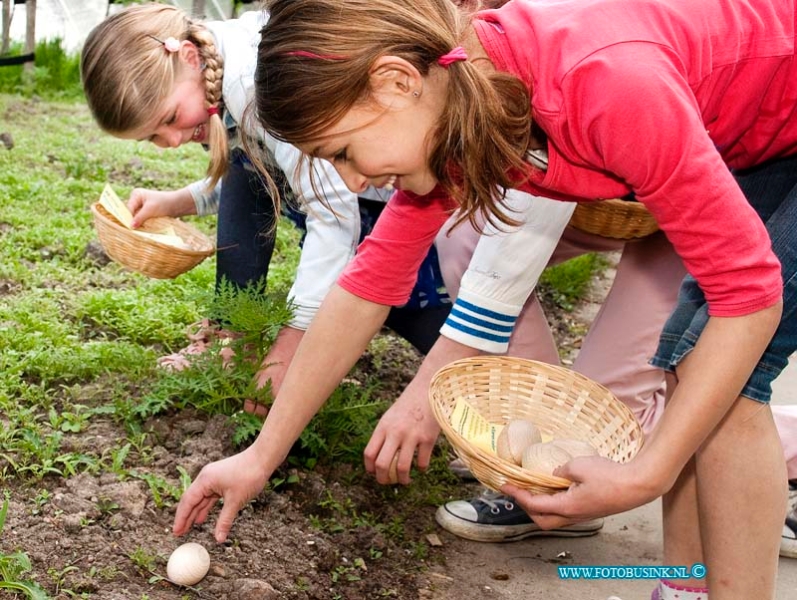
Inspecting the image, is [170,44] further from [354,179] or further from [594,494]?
[594,494]

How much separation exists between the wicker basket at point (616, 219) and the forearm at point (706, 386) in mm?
905

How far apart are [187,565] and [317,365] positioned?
0.49 meters

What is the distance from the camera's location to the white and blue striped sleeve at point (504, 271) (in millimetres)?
2406

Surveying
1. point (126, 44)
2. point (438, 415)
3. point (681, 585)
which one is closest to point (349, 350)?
point (438, 415)

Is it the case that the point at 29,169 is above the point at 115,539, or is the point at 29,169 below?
below

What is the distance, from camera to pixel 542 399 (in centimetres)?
246

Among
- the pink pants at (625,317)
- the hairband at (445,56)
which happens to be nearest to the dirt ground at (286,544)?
the pink pants at (625,317)

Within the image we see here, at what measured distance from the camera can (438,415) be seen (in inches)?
80.7

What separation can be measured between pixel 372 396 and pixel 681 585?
4.35 feet

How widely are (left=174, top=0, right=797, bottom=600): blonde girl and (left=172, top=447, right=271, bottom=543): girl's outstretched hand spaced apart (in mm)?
611

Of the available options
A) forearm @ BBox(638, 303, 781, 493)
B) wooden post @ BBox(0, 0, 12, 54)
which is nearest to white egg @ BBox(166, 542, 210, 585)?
forearm @ BBox(638, 303, 781, 493)

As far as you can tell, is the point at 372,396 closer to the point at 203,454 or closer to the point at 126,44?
the point at 203,454

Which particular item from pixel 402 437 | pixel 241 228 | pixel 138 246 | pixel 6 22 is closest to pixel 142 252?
pixel 138 246

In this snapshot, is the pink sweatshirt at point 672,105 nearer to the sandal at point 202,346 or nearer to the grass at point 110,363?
the grass at point 110,363
